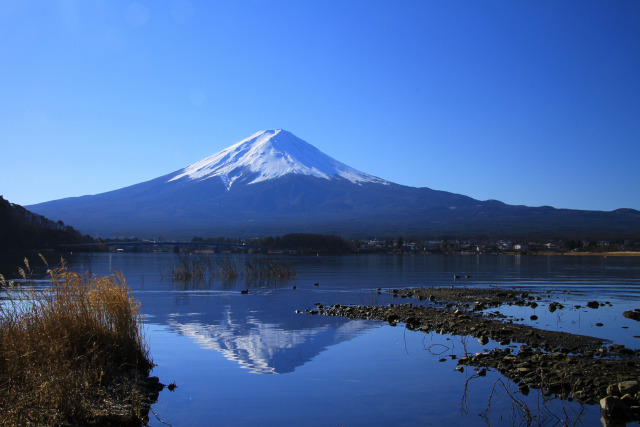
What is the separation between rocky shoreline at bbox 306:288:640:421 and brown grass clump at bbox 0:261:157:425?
20.1 ft

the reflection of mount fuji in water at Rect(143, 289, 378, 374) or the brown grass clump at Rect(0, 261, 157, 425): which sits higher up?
the brown grass clump at Rect(0, 261, 157, 425)

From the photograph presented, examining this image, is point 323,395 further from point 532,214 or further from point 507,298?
point 532,214

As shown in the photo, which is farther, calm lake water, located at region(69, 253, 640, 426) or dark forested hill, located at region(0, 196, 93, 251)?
dark forested hill, located at region(0, 196, 93, 251)

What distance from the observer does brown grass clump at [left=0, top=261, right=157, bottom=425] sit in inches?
281

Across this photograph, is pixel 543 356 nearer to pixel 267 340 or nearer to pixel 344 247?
pixel 267 340

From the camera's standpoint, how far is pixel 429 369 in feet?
36.2

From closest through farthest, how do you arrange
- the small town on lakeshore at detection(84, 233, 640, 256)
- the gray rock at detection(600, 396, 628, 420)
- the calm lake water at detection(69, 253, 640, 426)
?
the gray rock at detection(600, 396, 628, 420)
the calm lake water at detection(69, 253, 640, 426)
the small town on lakeshore at detection(84, 233, 640, 256)

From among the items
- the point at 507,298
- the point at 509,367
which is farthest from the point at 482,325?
the point at 507,298

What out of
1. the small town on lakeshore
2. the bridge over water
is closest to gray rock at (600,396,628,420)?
the small town on lakeshore

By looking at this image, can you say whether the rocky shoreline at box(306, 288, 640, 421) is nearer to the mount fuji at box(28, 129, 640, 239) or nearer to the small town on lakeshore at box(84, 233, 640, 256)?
the small town on lakeshore at box(84, 233, 640, 256)

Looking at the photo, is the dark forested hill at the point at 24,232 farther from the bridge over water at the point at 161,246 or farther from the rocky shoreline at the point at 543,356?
the rocky shoreline at the point at 543,356

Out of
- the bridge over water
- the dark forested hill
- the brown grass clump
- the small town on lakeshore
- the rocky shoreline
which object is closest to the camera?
the brown grass clump

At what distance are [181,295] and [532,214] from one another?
17169 cm

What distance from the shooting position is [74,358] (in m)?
8.70
